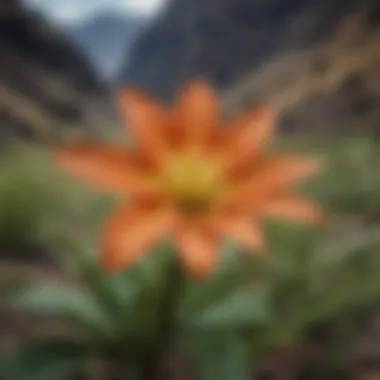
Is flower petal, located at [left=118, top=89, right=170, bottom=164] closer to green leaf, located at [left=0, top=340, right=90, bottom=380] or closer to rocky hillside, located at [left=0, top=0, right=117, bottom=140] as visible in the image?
rocky hillside, located at [left=0, top=0, right=117, bottom=140]

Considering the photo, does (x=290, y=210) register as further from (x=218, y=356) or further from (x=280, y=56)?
(x=280, y=56)

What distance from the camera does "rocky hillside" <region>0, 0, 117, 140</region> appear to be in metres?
0.87

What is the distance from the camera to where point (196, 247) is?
700mm

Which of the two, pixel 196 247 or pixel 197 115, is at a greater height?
pixel 197 115

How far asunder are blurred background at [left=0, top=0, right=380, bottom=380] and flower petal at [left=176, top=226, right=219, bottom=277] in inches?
2.7

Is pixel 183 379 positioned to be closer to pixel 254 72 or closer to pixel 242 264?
pixel 242 264

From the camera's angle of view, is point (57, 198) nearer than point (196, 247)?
No

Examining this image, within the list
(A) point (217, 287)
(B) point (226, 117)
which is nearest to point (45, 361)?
(A) point (217, 287)

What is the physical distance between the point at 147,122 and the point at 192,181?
0.07 meters

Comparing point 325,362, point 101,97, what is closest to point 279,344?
point 325,362

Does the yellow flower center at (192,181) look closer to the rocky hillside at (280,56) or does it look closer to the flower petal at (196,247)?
the flower petal at (196,247)

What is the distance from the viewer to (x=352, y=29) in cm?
94

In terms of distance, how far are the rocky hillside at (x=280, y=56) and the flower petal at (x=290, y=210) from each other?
143 millimetres

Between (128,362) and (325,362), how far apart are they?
0.17m
